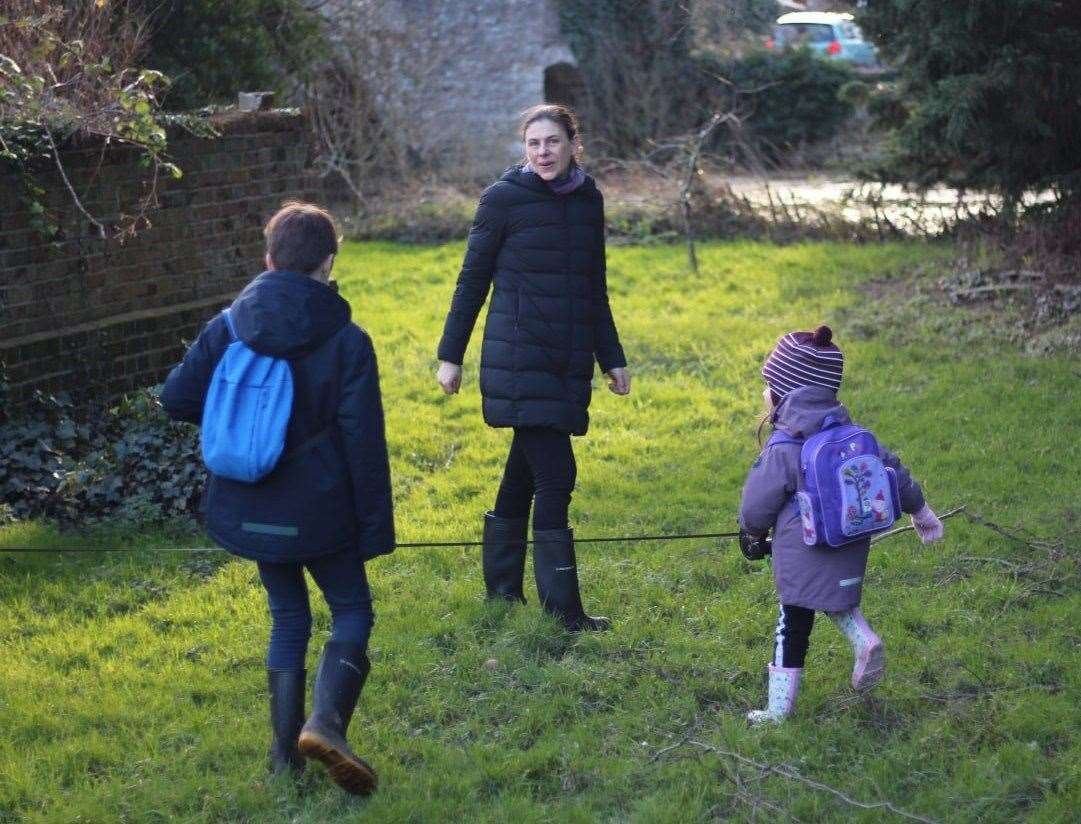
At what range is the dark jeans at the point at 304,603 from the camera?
407 cm

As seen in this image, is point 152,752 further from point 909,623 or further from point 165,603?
point 909,623

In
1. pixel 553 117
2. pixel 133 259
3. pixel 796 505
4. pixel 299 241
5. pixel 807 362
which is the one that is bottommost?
pixel 796 505

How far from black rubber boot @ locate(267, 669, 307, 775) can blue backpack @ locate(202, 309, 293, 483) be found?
0.66 meters

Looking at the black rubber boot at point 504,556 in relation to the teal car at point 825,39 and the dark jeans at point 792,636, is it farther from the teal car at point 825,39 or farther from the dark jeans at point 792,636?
the teal car at point 825,39

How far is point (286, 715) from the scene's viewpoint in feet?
13.4

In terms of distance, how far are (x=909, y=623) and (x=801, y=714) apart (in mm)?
990

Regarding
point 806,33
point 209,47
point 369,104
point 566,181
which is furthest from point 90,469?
point 806,33

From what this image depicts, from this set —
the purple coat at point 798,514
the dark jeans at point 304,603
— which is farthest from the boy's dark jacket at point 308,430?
the purple coat at point 798,514

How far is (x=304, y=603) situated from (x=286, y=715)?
335mm

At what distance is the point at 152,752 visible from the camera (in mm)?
4387

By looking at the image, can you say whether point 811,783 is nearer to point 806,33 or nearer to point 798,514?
point 798,514

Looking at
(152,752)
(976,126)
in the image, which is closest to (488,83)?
(976,126)

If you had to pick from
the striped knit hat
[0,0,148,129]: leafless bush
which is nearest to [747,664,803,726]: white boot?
the striped knit hat

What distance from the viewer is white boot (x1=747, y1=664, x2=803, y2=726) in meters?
4.47
